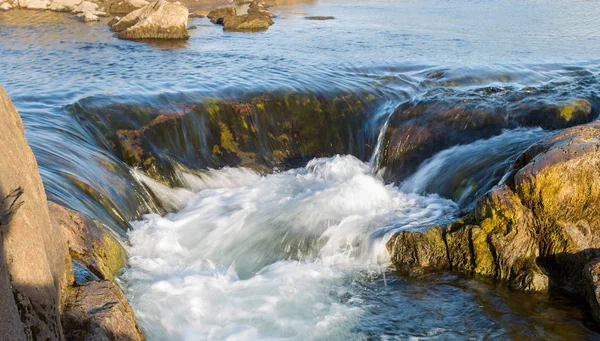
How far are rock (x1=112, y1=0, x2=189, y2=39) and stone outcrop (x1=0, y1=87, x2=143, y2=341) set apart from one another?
1885 centimetres

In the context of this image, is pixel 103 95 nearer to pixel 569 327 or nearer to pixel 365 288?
pixel 365 288

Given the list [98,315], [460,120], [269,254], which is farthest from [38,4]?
[98,315]

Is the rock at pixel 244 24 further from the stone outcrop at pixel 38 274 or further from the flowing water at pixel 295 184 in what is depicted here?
the stone outcrop at pixel 38 274

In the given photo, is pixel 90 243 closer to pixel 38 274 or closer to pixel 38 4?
pixel 38 274

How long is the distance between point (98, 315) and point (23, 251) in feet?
3.99

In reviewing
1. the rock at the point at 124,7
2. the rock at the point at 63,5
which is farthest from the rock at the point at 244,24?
the rock at the point at 63,5

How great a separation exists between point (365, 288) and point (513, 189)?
8.09 ft

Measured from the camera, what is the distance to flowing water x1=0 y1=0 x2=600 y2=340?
714cm

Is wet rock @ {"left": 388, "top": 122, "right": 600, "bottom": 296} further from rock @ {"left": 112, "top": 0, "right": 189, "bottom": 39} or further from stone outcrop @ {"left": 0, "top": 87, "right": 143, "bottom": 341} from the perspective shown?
rock @ {"left": 112, "top": 0, "right": 189, "bottom": 39}

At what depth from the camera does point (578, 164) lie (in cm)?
779

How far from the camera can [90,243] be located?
21.9 ft

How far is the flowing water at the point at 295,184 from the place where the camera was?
281 inches

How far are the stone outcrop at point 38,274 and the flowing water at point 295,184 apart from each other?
1.16m

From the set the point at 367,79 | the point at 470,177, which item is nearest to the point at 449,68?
the point at 367,79
